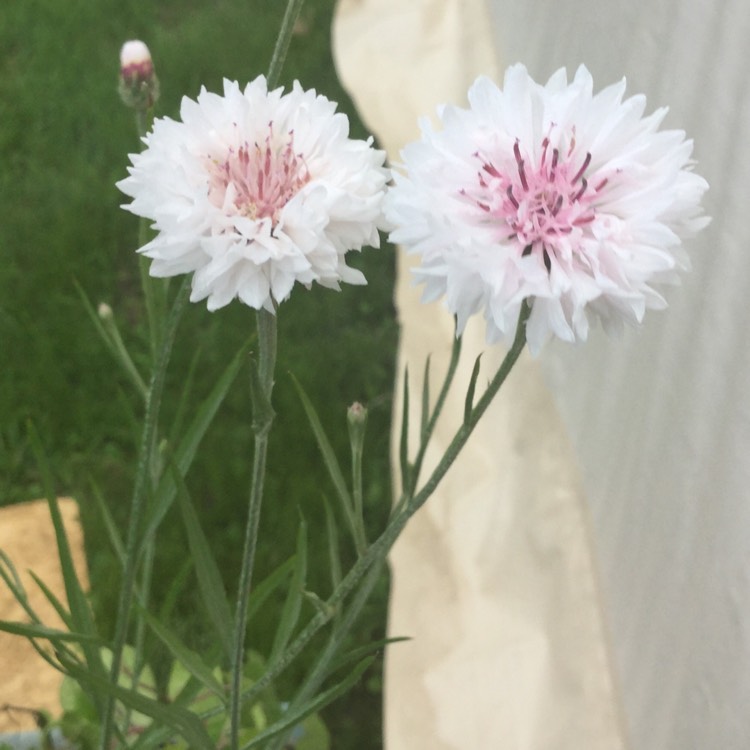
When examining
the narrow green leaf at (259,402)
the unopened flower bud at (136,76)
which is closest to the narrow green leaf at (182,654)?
the narrow green leaf at (259,402)

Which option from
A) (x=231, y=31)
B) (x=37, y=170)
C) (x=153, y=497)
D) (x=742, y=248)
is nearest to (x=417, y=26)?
(x=231, y=31)

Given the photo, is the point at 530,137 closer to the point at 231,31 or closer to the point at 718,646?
the point at 718,646

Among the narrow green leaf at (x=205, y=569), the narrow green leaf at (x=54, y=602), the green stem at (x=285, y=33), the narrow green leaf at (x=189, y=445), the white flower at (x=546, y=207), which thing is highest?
the green stem at (x=285, y=33)

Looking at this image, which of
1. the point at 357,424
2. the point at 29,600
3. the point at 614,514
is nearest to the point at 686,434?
the point at 614,514

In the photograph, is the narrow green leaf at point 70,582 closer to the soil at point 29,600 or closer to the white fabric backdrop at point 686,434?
the soil at point 29,600

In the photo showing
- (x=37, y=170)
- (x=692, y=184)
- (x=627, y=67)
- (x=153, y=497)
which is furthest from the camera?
(x=37, y=170)

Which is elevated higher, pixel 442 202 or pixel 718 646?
pixel 442 202
